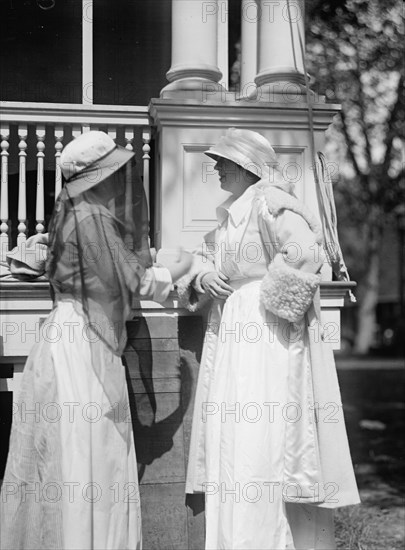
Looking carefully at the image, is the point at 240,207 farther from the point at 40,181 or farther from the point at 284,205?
the point at 40,181

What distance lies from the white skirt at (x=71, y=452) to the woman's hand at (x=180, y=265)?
1.66 ft

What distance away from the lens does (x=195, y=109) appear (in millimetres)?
5637

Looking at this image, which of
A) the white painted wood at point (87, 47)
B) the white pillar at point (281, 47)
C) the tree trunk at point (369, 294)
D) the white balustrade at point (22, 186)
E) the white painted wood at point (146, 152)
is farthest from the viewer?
the tree trunk at point (369, 294)

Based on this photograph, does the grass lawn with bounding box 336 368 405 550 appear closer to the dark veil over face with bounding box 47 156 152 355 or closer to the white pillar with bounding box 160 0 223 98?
the dark veil over face with bounding box 47 156 152 355

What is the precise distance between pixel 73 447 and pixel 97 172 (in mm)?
1324

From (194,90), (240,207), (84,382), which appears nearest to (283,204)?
(240,207)

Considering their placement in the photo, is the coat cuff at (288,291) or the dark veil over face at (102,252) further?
the coat cuff at (288,291)

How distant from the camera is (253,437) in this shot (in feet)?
14.9

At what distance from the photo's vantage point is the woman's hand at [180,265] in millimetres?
4539

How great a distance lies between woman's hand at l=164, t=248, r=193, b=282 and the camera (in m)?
4.54

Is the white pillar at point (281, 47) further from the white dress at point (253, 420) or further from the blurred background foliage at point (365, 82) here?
the blurred background foliage at point (365, 82)

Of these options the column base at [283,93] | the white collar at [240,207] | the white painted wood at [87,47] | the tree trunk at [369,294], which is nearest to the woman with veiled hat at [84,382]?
the white collar at [240,207]

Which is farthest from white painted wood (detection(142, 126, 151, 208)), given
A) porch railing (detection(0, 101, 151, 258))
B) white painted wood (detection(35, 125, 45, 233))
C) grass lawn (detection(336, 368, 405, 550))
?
grass lawn (detection(336, 368, 405, 550))

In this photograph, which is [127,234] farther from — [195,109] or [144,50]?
[144,50]
